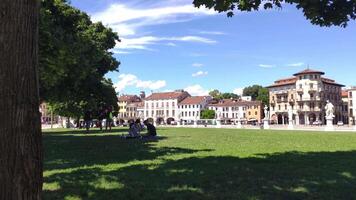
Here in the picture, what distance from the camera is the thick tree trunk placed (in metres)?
3.96

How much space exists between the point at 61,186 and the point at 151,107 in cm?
18023

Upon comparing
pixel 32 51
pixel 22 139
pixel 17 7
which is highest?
pixel 17 7

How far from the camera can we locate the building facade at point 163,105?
183 m

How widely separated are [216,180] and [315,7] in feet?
19.8

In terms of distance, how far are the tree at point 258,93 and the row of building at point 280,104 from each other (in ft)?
19.1

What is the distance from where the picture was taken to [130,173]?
1052 cm

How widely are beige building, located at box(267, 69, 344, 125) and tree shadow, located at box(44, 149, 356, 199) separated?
418ft

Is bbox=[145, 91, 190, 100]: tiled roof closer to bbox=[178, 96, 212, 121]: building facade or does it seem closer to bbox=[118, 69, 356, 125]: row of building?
bbox=[118, 69, 356, 125]: row of building

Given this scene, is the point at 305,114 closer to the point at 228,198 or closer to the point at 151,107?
the point at 151,107

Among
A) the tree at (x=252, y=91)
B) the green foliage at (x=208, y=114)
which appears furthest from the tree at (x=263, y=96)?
the green foliage at (x=208, y=114)

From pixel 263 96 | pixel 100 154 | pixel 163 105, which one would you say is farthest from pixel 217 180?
pixel 163 105

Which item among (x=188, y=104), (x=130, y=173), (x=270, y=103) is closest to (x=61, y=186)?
(x=130, y=173)

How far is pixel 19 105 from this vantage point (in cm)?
→ 407

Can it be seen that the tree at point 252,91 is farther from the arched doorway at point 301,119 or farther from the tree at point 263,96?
the arched doorway at point 301,119
